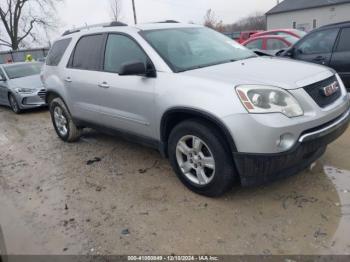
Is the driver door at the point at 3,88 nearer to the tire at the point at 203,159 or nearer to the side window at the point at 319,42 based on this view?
the tire at the point at 203,159

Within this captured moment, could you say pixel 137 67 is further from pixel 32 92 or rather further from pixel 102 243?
pixel 32 92

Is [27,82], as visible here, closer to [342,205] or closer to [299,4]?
[342,205]

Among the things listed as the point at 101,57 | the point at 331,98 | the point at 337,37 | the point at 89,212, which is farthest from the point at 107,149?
the point at 337,37

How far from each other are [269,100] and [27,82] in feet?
27.5

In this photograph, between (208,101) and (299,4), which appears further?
(299,4)

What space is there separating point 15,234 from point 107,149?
2226 mm

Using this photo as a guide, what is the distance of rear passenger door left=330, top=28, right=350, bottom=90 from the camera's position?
6.05 m

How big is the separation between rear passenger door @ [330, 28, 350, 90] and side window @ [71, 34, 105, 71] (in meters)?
4.40

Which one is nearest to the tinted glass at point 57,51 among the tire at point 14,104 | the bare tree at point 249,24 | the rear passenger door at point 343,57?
the tire at point 14,104

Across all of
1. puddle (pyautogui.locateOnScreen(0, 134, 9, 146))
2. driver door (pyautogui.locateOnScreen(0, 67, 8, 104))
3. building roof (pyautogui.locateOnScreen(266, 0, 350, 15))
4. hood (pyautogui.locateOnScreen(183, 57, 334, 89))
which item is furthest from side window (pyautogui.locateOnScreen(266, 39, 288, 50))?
building roof (pyautogui.locateOnScreen(266, 0, 350, 15))

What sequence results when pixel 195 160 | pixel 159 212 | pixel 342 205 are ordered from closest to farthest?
pixel 342 205 < pixel 159 212 < pixel 195 160

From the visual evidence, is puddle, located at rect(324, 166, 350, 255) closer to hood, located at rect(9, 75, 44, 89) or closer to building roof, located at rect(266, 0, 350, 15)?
hood, located at rect(9, 75, 44, 89)

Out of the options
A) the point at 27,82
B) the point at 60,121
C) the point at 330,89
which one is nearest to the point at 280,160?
the point at 330,89

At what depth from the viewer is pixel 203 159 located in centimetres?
331
